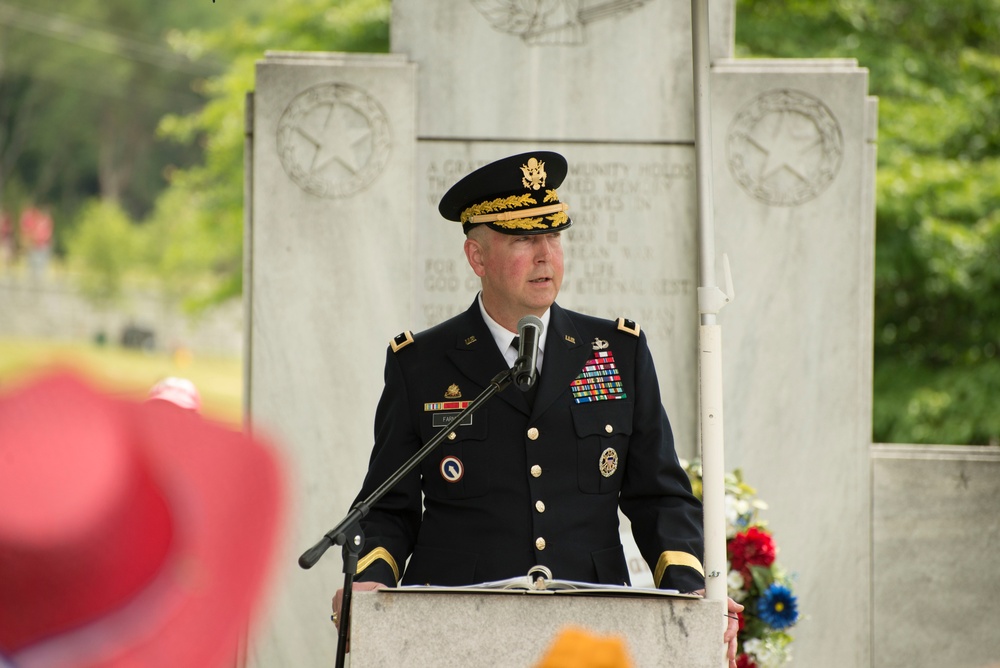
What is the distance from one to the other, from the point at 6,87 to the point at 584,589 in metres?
49.1

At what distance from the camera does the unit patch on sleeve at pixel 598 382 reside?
385cm

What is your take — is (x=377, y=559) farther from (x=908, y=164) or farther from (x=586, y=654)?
(x=908, y=164)

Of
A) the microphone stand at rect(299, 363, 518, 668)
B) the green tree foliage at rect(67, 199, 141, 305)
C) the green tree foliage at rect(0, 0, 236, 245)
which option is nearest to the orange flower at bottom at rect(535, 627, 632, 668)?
the microphone stand at rect(299, 363, 518, 668)

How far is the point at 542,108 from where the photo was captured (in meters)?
6.51

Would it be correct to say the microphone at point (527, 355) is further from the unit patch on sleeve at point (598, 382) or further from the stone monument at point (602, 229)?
the stone monument at point (602, 229)

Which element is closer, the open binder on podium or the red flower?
the open binder on podium

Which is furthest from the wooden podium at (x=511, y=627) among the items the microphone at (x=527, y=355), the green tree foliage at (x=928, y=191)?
the green tree foliage at (x=928, y=191)

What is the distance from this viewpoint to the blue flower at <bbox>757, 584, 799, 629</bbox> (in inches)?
217

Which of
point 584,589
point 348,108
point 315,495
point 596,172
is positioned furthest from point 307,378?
point 584,589

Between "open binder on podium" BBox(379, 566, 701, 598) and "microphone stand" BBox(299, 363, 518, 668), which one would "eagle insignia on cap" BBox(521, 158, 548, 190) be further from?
"open binder on podium" BBox(379, 566, 701, 598)

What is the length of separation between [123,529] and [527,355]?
7.79 ft

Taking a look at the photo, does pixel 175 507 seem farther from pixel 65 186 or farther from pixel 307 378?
pixel 65 186

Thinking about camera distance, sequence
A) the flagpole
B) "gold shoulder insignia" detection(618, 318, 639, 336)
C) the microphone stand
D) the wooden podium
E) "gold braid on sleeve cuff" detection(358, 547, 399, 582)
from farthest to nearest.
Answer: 1. "gold shoulder insignia" detection(618, 318, 639, 336)
2. "gold braid on sleeve cuff" detection(358, 547, 399, 582)
3. the flagpole
4. the microphone stand
5. the wooden podium

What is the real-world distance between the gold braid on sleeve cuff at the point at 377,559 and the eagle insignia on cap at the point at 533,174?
3.72 ft
